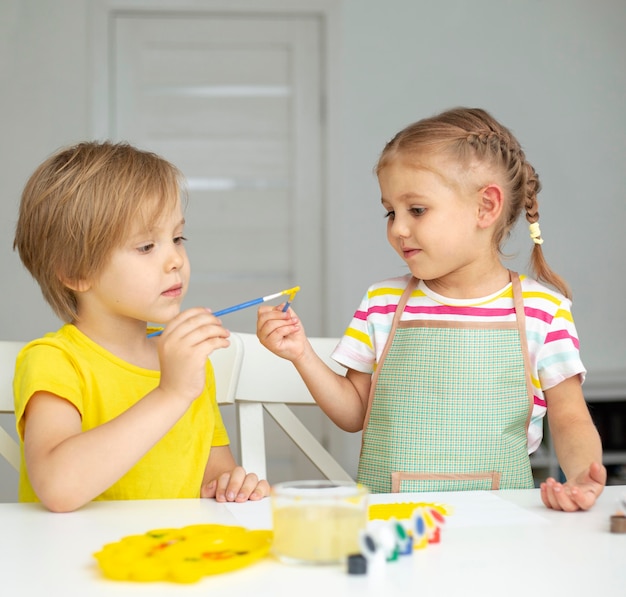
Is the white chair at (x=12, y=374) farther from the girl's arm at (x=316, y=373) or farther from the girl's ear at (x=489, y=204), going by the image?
the girl's ear at (x=489, y=204)

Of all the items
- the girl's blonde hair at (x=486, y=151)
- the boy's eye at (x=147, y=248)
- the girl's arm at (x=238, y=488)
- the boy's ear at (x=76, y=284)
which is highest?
the girl's blonde hair at (x=486, y=151)

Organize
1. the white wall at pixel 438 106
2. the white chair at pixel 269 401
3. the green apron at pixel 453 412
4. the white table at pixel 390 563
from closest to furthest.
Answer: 1. the white table at pixel 390 563
2. the green apron at pixel 453 412
3. the white chair at pixel 269 401
4. the white wall at pixel 438 106

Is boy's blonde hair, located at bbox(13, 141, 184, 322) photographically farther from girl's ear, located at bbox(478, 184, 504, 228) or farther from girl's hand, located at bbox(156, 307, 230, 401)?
girl's ear, located at bbox(478, 184, 504, 228)

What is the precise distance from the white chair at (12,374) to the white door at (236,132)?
8.28 feet

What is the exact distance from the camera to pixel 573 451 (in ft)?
3.77

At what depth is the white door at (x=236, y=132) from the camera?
3.82 metres

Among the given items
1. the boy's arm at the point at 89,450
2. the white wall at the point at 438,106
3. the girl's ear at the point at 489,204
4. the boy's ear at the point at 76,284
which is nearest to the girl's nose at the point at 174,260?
the boy's ear at the point at 76,284

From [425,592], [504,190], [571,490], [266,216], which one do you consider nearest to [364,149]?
[266,216]

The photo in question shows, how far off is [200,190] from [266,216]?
0.31 metres

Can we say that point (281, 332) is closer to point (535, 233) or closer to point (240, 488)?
point (240, 488)

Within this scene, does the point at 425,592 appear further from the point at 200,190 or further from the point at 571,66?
the point at 571,66

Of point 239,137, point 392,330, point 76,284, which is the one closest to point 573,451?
point 392,330

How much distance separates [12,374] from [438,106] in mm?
3026

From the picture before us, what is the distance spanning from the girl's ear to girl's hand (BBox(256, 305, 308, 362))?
317 mm
